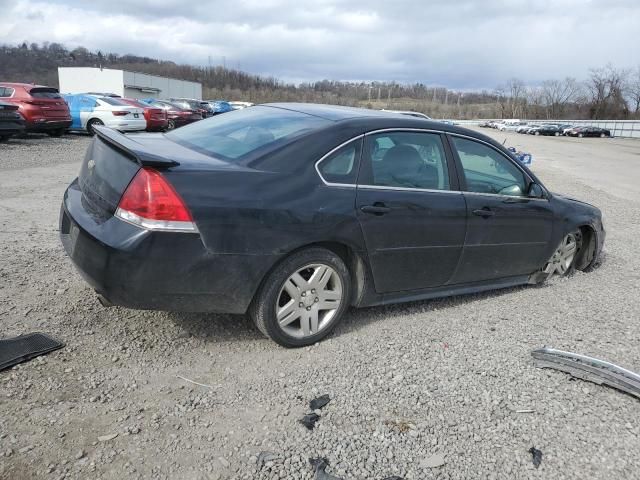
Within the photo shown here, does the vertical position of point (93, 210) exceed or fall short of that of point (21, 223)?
it exceeds it

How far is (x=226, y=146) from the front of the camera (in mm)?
3635

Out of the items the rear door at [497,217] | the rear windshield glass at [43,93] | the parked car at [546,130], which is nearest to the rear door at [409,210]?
the rear door at [497,217]

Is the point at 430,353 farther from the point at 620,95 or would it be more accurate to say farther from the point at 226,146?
the point at 620,95

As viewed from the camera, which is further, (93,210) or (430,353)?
(430,353)

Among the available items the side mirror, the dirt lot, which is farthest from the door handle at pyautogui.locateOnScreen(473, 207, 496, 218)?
the dirt lot

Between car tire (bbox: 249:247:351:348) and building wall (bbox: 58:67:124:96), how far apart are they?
193ft

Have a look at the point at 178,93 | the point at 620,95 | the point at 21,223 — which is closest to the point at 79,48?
the point at 178,93

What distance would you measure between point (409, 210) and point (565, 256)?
2.62 meters

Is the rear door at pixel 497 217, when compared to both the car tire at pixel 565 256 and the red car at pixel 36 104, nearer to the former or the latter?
the car tire at pixel 565 256

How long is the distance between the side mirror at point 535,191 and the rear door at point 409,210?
99 cm

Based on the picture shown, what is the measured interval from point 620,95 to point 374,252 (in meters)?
117

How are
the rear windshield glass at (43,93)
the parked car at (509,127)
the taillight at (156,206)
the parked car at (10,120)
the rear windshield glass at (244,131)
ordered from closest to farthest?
the taillight at (156,206), the rear windshield glass at (244,131), the parked car at (10,120), the rear windshield glass at (43,93), the parked car at (509,127)

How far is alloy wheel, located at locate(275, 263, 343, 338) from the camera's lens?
135 inches

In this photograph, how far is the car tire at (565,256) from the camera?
5.29 meters
